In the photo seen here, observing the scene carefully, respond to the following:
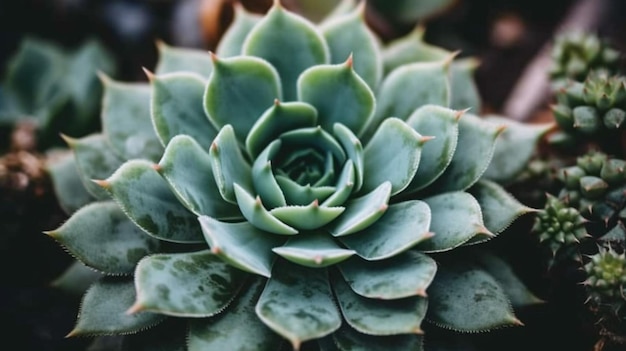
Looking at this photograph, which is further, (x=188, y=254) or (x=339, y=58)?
(x=339, y=58)

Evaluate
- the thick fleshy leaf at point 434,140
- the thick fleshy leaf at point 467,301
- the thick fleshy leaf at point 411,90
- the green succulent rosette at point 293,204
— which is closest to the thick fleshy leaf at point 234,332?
the green succulent rosette at point 293,204

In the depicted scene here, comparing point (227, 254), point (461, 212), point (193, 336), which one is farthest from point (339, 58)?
point (193, 336)

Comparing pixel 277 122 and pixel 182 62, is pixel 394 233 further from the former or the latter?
pixel 182 62

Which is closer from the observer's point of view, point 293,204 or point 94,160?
point 293,204

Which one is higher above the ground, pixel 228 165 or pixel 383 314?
pixel 228 165

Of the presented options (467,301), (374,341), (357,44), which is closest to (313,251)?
(374,341)

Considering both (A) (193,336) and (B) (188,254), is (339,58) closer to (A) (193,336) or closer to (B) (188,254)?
(B) (188,254)

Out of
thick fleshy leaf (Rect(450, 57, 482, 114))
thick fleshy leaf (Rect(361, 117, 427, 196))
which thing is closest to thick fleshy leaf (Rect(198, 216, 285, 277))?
thick fleshy leaf (Rect(361, 117, 427, 196))
